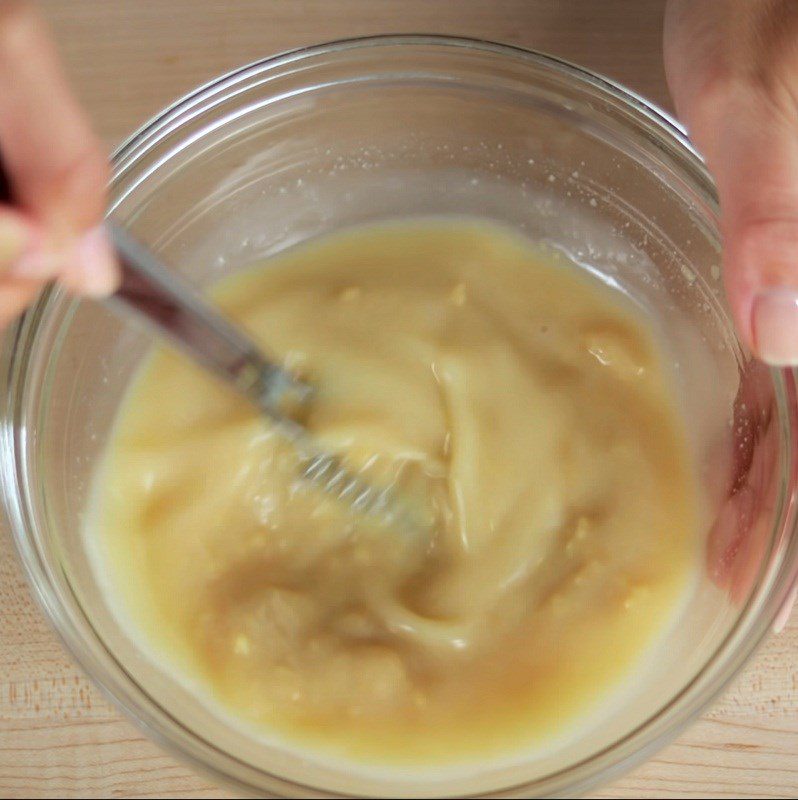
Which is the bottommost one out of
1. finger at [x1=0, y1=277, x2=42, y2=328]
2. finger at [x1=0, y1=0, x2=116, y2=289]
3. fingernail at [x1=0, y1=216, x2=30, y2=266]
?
fingernail at [x1=0, y1=216, x2=30, y2=266]

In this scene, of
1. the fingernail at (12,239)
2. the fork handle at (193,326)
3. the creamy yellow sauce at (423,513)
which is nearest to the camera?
the fingernail at (12,239)

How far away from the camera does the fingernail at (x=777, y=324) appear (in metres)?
0.84

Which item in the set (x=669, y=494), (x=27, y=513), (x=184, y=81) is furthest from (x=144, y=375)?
(x=669, y=494)

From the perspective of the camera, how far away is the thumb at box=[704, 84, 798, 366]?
33.0 inches

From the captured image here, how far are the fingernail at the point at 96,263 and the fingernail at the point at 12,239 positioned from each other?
60 millimetres

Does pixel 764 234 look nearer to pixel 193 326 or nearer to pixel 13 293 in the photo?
pixel 193 326

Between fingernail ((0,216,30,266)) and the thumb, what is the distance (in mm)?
591

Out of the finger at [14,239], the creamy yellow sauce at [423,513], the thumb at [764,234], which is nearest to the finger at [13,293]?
the finger at [14,239]

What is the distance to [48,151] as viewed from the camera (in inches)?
27.0

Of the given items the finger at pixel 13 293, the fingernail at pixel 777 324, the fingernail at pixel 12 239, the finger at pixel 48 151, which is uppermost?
the finger at pixel 48 151

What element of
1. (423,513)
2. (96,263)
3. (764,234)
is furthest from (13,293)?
(764,234)

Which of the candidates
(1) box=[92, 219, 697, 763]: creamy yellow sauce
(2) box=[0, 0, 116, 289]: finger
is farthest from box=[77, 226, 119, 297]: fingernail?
(1) box=[92, 219, 697, 763]: creamy yellow sauce

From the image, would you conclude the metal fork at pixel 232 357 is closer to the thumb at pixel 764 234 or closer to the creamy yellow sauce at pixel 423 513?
the creamy yellow sauce at pixel 423 513

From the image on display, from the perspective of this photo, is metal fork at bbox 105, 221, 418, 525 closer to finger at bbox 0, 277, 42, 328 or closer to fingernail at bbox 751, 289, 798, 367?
finger at bbox 0, 277, 42, 328
